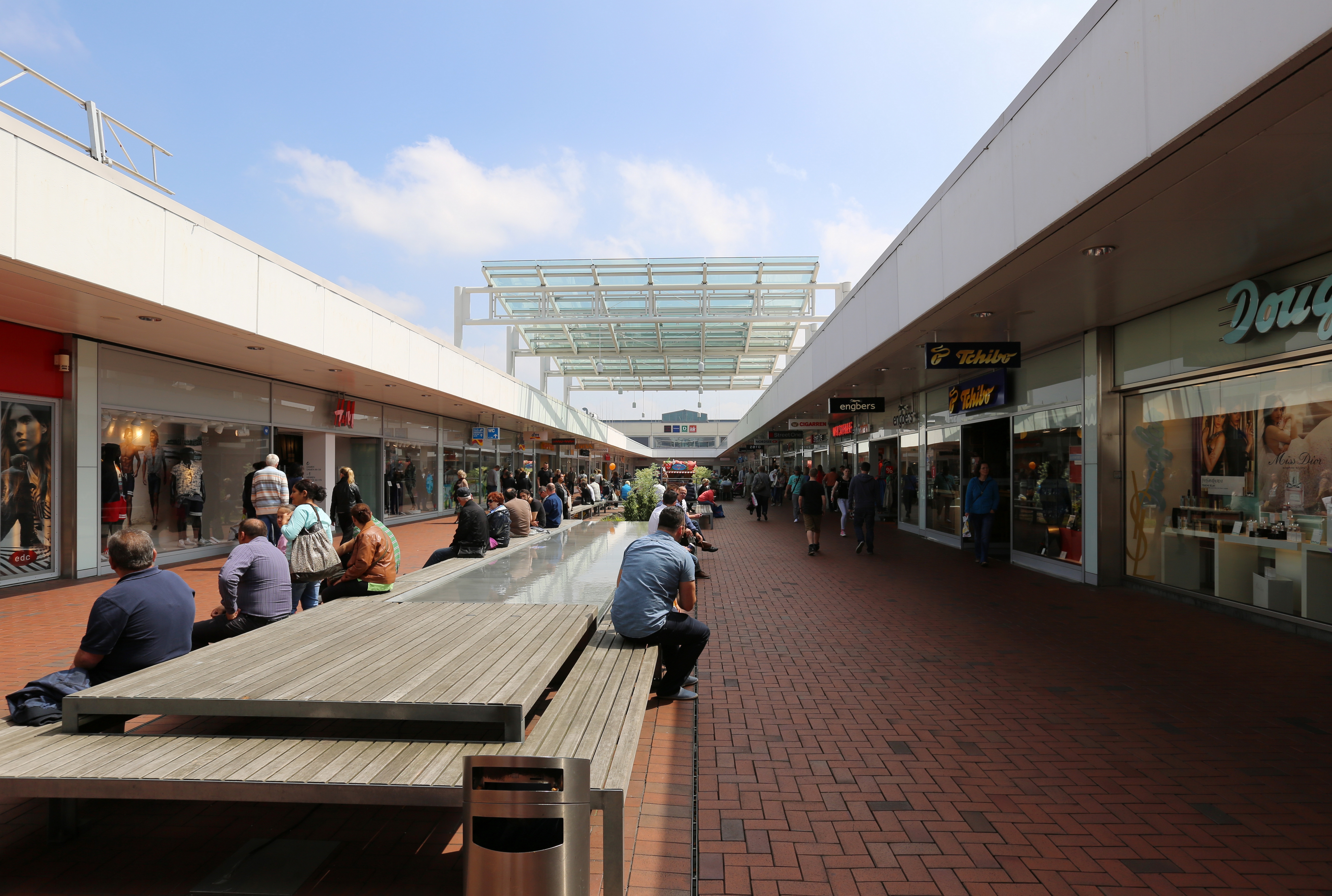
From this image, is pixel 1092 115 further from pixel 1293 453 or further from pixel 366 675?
pixel 366 675

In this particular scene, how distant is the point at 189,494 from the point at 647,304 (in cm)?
1339

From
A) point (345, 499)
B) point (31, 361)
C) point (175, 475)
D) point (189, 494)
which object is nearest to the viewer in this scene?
point (31, 361)

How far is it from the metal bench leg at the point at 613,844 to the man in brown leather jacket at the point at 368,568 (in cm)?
392

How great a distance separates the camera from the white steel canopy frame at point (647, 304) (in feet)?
65.4

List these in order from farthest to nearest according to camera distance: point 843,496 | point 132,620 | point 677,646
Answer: point 843,496
point 677,646
point 132,620

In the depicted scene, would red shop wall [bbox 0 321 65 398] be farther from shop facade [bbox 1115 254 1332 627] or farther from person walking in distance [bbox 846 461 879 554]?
shop facade [bbox 1115 254 1332 627]

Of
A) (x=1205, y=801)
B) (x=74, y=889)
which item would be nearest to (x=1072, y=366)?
(x=1205, y=801)

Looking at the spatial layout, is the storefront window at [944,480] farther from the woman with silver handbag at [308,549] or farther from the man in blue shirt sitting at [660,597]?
the woman with silver handbag at [308,549]

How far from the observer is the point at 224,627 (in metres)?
4.85

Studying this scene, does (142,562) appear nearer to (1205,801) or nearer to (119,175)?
(119,175)

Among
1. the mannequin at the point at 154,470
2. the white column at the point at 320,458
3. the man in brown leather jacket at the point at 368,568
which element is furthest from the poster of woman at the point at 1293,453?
the white column at the point at 320,458

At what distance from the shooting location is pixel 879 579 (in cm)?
993

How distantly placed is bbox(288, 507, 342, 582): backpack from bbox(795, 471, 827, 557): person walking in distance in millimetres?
8353

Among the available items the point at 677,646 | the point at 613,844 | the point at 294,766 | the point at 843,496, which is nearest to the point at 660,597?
the point at 677,646
